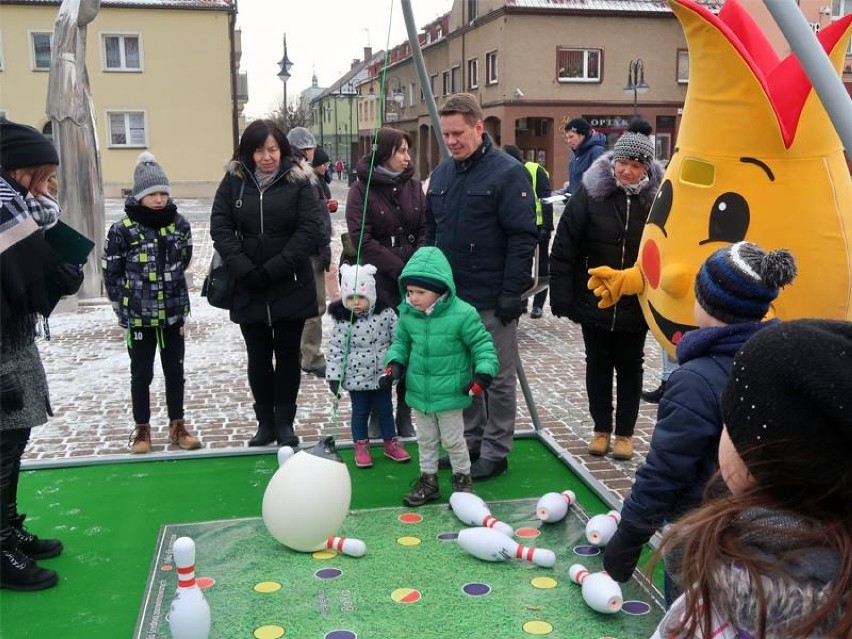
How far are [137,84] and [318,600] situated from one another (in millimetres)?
30278

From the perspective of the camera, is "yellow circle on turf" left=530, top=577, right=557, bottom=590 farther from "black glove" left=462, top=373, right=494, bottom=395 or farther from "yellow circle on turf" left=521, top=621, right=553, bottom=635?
"black glove" left=462, top=373, right=494, bottom=395

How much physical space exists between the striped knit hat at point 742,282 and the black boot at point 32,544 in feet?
9.84

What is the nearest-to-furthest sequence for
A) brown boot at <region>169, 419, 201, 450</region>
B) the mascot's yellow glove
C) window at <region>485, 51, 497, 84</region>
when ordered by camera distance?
the mascot's yellow glove, brown boot at <region>169, 419, 201, 450</region>, window at <region>485, 51, 497, 84</region>

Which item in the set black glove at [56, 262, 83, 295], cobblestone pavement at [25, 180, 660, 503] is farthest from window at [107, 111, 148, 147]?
black glove at [56, 262, 83, 295]

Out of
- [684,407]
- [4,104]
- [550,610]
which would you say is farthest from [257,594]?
[4,104]

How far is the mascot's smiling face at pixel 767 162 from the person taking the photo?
126 inches

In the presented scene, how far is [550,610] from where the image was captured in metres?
3.33

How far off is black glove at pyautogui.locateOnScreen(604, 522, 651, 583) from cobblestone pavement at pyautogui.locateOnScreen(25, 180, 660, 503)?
1.43 m

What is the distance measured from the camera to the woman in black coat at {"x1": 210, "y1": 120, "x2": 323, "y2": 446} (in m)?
4.86

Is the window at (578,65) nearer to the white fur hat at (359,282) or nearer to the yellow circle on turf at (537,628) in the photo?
the white fur hat at (359,282)

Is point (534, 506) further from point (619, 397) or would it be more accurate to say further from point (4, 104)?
point (4, 104)

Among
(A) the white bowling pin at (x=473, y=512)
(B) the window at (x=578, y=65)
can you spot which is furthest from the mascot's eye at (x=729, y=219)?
(B) the window at (x=578, y=65)

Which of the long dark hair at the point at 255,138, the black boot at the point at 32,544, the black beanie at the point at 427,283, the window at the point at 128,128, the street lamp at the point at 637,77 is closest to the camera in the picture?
the black boot at the point at 32,544

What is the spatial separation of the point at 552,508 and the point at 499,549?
19.6 inches
